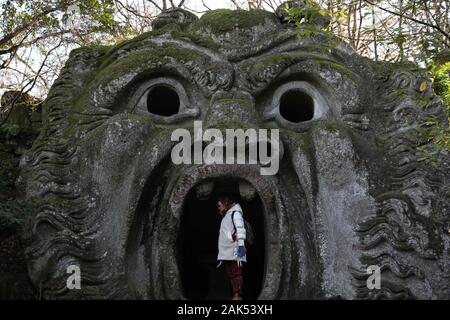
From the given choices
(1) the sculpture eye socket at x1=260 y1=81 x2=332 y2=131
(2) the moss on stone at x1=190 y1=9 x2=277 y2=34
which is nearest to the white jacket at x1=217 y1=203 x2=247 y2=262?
(1) the sculpture eye socket at x1=260 y1=81 x2=332 y2=131

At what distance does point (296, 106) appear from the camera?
7000mm

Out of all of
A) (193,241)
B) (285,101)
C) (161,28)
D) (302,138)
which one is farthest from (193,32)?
(193,241)

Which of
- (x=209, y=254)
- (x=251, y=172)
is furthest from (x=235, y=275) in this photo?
(x=209, y=254)

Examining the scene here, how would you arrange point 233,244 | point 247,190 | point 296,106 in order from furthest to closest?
point 296,106
point 247,190
point 233,244

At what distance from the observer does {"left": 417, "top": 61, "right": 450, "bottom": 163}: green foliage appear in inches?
194

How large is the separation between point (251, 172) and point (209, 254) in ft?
7.49

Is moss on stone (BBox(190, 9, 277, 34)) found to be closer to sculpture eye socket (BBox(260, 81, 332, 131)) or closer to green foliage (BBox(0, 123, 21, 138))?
sculpture eye socket (BBox(260, 81, 332, 131))

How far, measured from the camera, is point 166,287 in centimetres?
576

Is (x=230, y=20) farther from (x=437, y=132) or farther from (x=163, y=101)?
(x=437, y=132)

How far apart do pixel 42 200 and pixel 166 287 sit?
59.6 inches

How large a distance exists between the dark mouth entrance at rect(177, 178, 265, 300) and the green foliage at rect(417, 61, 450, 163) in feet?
6.86

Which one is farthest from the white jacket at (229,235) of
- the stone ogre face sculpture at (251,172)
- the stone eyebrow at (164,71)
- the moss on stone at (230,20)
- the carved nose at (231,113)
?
the moss on stone at (230,20)

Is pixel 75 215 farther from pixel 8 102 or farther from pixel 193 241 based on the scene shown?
pixel 8 102

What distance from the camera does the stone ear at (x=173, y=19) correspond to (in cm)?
725
